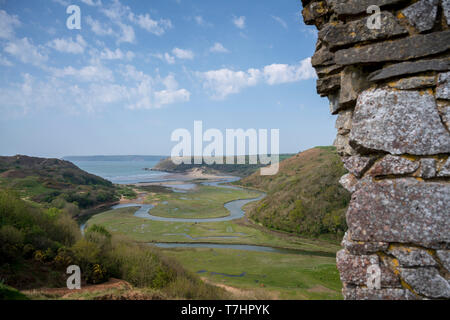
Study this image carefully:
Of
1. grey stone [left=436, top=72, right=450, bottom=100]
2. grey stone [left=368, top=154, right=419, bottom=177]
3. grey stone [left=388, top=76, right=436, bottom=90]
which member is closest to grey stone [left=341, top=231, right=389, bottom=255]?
grey stone [left=368, top=154, right=419, bottom=177]

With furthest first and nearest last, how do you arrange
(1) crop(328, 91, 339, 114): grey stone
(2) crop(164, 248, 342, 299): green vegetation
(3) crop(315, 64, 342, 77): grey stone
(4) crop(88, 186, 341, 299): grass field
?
(4) crop(88, 186, 341, 299): grass field → (2) crop(164, 248, 342, 299): green vegetation → (1) crop(328, 91, 339, 114): grey stone → (3) crop(315, 64, 342, 77): grey stone

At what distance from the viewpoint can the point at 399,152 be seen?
3756 mm

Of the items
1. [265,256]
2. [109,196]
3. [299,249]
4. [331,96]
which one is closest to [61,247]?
[331,96]

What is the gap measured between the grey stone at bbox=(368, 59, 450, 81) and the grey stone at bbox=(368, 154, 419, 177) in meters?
1.28

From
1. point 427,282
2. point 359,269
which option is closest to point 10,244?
point 359,269

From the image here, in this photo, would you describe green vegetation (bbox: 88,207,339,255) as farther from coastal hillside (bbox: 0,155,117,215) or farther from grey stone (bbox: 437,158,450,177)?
grey stone (bbox: 437,158,450,177)

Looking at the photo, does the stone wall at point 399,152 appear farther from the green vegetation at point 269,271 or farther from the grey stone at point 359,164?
the green vegetation at point 269,271

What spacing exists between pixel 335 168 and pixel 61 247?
51.7 meters

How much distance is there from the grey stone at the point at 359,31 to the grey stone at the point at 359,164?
77.3 inches

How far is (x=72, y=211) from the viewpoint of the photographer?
54969 mm

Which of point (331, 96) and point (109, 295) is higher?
point (331, 96)

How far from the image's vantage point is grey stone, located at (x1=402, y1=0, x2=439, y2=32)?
3.71 metres

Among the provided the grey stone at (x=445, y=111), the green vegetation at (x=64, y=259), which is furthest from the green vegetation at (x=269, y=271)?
the grey stone at (x=445, y=111)

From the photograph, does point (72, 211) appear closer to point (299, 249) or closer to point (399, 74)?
point (299, 249)
